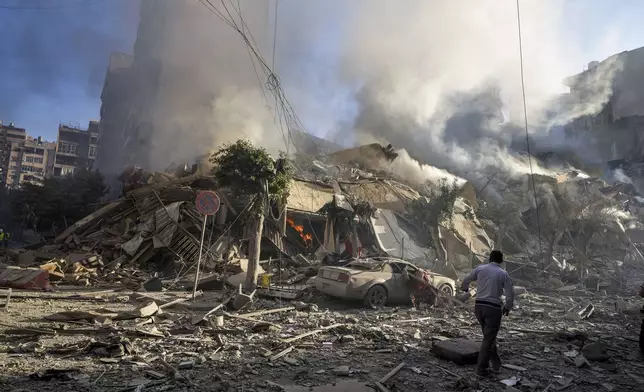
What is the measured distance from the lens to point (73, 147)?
2933 inches

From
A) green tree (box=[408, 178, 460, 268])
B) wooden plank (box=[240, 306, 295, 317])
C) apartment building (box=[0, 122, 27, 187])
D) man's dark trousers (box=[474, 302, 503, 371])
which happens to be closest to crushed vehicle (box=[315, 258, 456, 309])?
wooden plank (box=[240, 306, 295, 317])

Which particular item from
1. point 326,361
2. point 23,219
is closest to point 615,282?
point 326,361

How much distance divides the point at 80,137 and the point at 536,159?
76742 mm

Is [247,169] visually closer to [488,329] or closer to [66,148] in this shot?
[488,329]

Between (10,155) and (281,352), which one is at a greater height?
(10,155)

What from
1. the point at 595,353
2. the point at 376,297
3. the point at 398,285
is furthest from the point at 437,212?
the point at 595,353

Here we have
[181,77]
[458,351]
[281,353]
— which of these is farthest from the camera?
[181,77]

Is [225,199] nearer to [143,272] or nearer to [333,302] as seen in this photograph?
[143,272]

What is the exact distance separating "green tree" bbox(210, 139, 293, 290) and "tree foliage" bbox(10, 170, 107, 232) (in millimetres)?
18580

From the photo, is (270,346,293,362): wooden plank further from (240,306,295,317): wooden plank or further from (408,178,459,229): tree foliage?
(408,178,459,229): tree foliage

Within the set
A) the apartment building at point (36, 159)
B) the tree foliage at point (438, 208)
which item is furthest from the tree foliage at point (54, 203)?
the apartment building at point (36, 159)

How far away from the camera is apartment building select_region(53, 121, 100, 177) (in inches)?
2862

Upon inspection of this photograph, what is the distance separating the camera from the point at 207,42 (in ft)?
116

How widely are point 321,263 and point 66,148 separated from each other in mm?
75371
